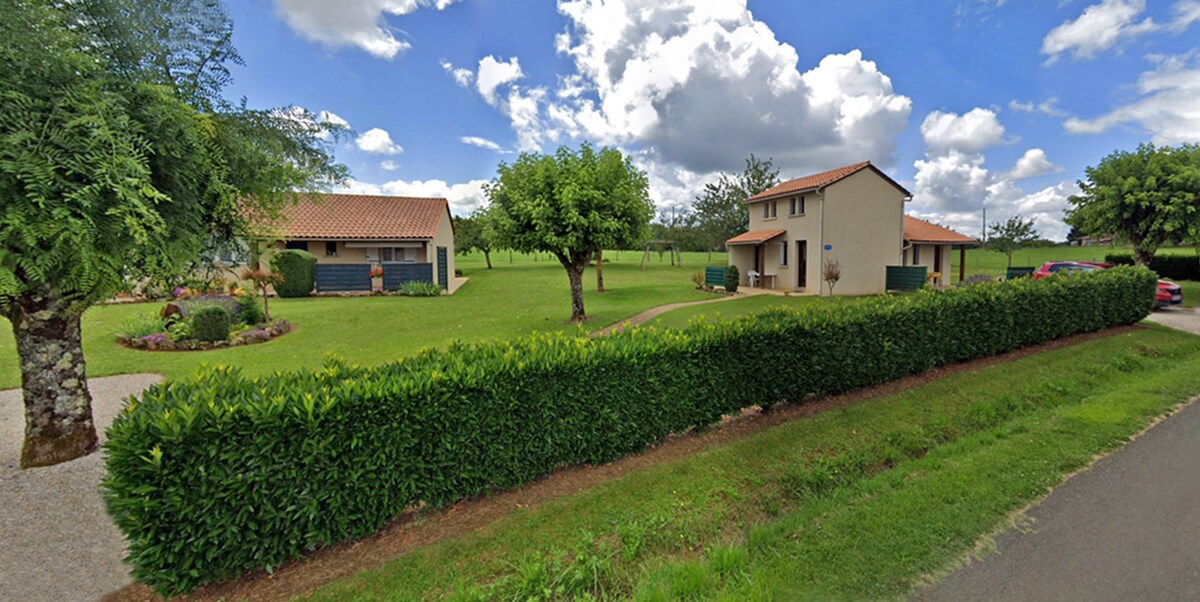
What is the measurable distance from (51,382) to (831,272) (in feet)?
74.8

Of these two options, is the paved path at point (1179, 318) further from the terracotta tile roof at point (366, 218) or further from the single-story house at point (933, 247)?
the terracotta tile roof at point (366, 218)

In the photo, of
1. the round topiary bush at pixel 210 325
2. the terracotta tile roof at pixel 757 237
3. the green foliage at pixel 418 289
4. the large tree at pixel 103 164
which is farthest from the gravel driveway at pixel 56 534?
the terracotta tile roof at pixel 757 237

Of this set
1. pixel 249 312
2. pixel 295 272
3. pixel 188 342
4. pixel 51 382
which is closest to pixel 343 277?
pixel 295 272

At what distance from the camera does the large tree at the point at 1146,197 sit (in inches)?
709

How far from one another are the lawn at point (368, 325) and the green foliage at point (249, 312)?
1063 mm

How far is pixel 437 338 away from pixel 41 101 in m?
9.18

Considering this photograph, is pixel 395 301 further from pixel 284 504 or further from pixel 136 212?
pixel 284 504

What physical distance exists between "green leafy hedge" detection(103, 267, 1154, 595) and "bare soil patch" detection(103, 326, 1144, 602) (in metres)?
0.13

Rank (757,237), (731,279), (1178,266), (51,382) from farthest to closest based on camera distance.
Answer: (1178,266) < (757,237) < (731,279) < (51,382)

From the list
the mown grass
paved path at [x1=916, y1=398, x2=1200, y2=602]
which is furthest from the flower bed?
paved path at [x1=916, y1=398, x2=1200, y2=602]

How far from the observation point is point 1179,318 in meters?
14.8

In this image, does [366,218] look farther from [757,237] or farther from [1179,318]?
[1179,318]

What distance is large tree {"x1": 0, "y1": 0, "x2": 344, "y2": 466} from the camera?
3432mm

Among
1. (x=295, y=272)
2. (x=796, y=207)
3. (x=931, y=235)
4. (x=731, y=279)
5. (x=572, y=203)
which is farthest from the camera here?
(x=931, y=235)
